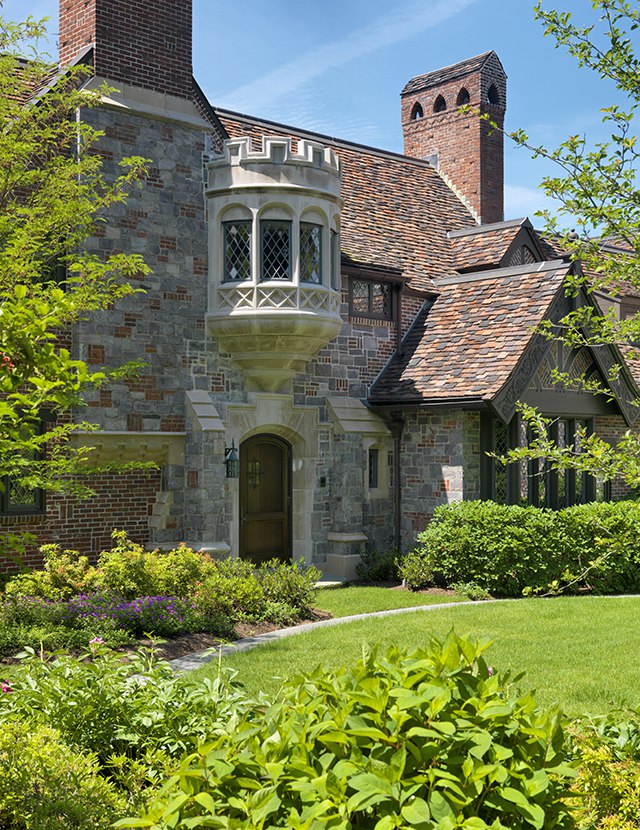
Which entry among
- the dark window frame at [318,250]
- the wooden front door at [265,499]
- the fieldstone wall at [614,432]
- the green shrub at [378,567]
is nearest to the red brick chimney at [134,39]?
the dark window frame at [318,250]

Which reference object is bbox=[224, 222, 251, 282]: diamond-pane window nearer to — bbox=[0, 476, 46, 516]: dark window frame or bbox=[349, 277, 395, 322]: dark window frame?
bbox=[349, 277, 395, 322]: dark window frame

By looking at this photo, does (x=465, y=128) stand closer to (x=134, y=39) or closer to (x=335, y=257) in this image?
(x=335, y=257)

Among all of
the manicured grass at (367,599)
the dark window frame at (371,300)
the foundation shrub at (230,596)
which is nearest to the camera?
the foundation shrub at (230,596)

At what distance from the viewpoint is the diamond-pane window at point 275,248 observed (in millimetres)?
15867

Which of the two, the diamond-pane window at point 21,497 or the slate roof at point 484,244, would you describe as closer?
the diamond-pane window at point 21,497

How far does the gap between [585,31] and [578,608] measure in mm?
9406

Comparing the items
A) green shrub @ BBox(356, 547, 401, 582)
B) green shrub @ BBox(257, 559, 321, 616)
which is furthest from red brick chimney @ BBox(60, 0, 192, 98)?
green shrub @ BBox(356, 547, 401, 582)

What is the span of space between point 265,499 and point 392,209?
824cm

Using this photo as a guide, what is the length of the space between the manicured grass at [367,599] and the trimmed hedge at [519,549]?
73 centimetres

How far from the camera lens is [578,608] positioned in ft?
44.0

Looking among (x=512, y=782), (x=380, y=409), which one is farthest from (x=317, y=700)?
(x=380, y=409)

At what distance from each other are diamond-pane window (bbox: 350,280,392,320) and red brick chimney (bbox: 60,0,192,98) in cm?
495

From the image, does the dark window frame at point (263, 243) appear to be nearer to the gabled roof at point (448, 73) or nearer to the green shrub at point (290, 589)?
the green shrub at point (290, 589)

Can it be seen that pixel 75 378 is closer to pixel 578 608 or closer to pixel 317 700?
pixel 317 700
